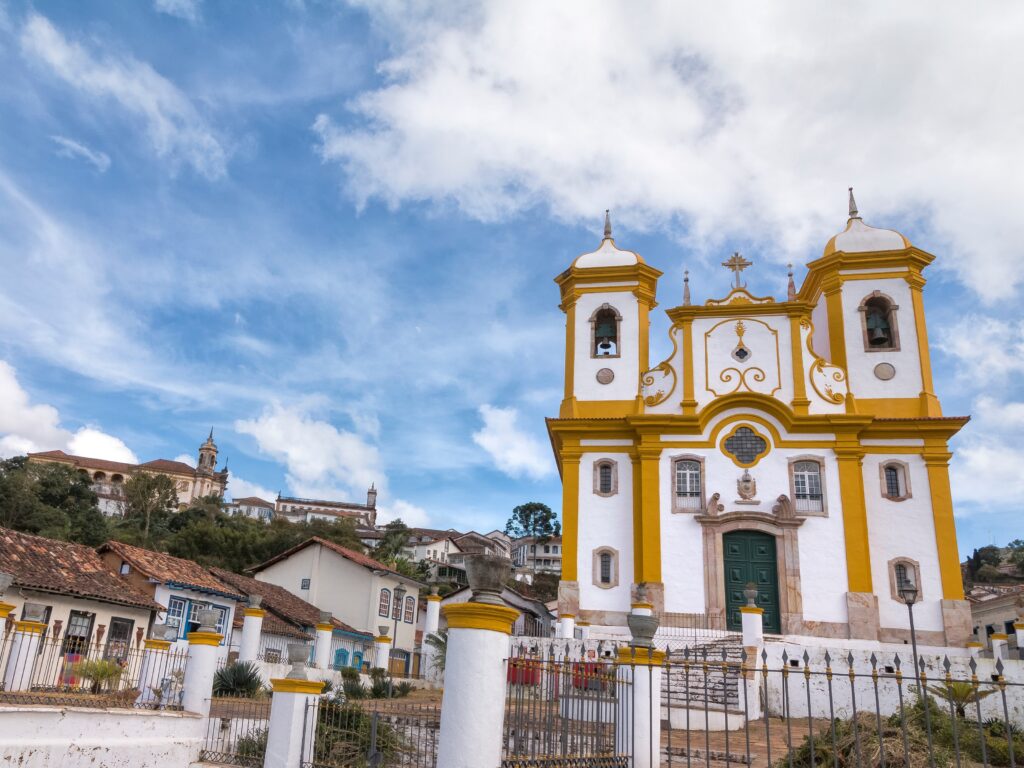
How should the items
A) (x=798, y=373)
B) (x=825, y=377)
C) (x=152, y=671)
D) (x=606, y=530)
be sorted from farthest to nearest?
(x=825, y=377) → (x=798, y=373) → (x=606, y=530) → (x=152, y=671)

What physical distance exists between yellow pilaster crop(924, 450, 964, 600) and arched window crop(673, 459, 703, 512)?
19.4ft

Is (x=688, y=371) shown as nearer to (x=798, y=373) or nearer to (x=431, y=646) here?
(x=798, y=373)

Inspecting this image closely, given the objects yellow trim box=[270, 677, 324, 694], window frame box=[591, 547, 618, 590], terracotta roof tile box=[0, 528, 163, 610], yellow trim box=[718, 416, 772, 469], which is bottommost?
yellow trim box=[270, 677, 324, 694]

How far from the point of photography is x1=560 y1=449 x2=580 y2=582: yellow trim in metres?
22.6

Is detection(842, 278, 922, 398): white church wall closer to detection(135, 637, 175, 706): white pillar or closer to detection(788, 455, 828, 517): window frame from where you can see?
detection(788, 455, 828, 517): window frame

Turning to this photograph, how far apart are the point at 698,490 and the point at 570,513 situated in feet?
11.7

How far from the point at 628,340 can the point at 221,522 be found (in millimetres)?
41232

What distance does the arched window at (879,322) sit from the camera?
24047 millimetres

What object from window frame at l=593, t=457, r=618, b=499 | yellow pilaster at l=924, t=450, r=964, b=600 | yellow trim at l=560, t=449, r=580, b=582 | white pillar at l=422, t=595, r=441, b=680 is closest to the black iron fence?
yellow trim at l=560, t=449, r=580, b=582

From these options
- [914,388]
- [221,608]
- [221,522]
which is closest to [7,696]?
[221,608]

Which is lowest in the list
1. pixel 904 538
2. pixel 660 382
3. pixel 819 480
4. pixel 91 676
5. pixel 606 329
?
pixel 91 676

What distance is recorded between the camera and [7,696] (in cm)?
900

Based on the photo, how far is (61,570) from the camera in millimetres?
19375

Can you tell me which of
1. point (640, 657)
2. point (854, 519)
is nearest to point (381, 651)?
point (854, 519)
